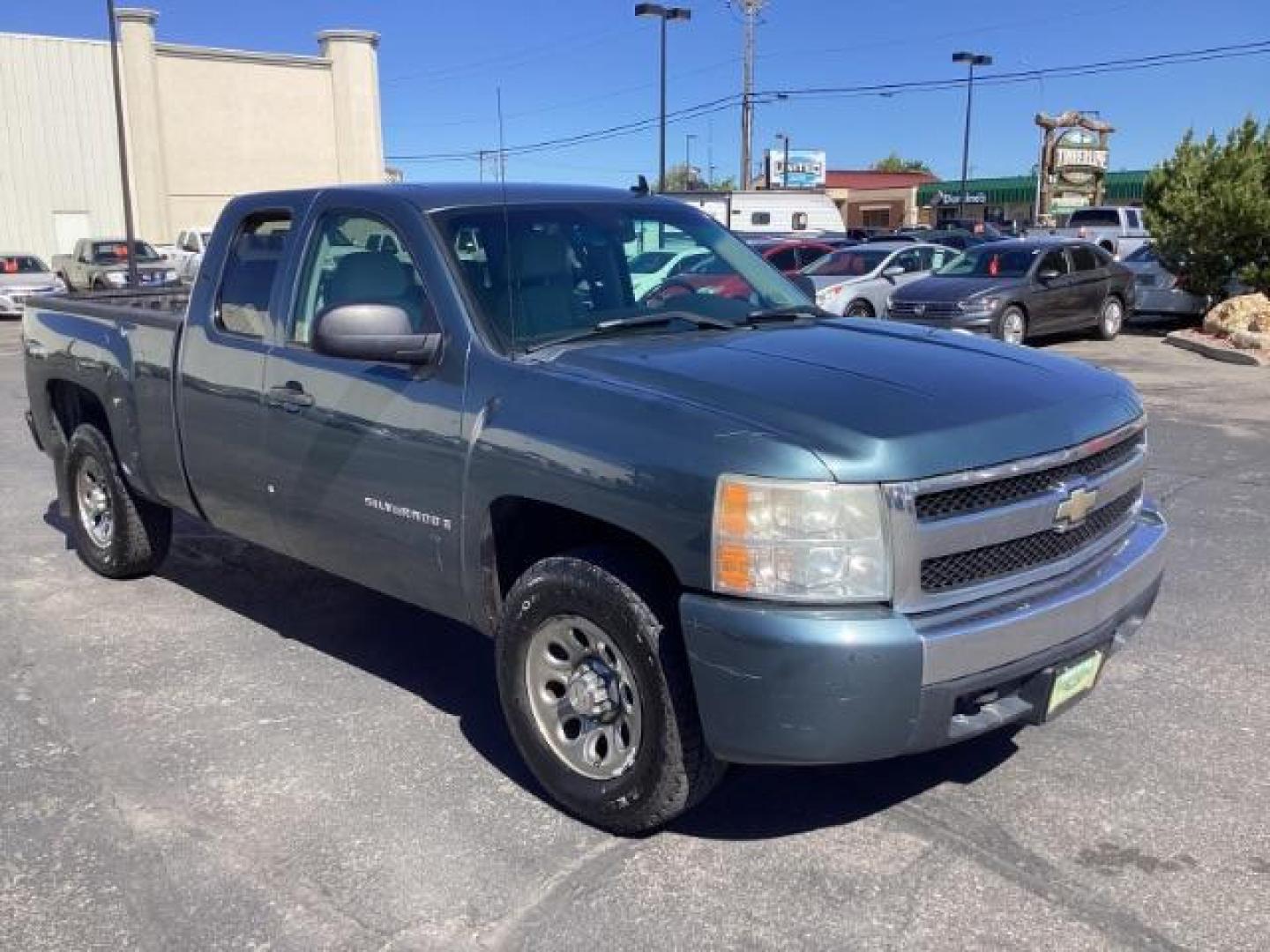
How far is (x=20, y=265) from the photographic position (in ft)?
90.1

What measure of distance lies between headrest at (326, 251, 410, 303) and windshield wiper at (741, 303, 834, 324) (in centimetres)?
124

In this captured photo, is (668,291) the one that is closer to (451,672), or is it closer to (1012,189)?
(451,672)

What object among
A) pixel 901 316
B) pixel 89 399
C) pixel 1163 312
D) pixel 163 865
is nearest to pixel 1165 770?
pixel 163 865

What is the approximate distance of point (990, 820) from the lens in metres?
3.54

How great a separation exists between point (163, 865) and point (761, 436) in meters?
2.10

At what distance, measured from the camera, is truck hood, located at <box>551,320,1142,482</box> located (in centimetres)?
299

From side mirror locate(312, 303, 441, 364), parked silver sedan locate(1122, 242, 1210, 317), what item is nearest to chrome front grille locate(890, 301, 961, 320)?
parked silver sedan locate(1122, 242, 1210, 317)

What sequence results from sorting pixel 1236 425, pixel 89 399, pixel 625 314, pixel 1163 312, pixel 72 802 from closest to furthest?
pixel 72 802, pixel 625 314, pixel 89 399, pixel 1236 425, pixel 1163 312

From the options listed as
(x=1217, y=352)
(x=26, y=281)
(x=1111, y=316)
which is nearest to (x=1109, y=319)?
(x=1111, y=316)

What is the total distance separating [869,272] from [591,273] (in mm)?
14852

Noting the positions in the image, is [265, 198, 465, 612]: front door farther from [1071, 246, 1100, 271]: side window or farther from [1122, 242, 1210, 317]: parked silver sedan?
[1122, 242, 1210, 317]: parked silver sedan

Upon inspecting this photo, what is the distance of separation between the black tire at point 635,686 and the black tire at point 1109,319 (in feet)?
53.6

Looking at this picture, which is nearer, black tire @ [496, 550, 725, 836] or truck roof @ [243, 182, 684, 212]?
black tire @ [496, 550, 725, 836]

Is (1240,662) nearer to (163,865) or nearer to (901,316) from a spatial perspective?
(163,865)
